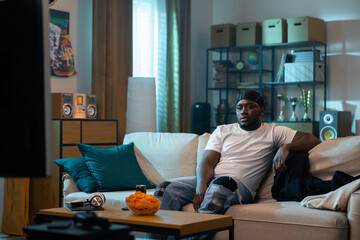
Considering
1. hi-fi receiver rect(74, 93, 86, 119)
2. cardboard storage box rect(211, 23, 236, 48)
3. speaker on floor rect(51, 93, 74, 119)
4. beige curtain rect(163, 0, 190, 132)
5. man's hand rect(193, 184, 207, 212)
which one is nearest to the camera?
man's hand rect(193, 184, 207, 212)

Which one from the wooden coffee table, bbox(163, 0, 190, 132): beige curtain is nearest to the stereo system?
bbox(163, 0, 190, 132): beige curtain

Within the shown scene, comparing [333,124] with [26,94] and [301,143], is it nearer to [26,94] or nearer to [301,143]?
[301,143]

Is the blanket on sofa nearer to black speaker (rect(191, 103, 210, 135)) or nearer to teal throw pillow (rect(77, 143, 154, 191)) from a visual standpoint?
teal throw pillow (rect(77, 143, 154, 191))

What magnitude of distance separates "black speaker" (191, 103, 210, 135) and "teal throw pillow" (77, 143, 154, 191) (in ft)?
9.05

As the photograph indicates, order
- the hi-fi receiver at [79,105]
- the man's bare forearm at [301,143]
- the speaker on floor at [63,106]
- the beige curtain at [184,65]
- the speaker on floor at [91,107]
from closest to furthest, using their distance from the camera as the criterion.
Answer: the man's bare forearm at [301,143] < the speaker on floor at [63,106] < the hi-fi receiver at [79,105] < the speaker on floor at [91,107] < the beige curtain at [184,65]

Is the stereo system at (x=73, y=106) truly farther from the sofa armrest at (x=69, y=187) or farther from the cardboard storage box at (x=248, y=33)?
the cardboard storage box at (x=248, y=33)

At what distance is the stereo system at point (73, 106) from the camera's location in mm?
4586

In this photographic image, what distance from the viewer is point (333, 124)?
5.73 m

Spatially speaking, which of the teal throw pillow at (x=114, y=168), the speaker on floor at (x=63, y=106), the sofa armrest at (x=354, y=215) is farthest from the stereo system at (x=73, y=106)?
the sofa armrest at (x=354, y=215)

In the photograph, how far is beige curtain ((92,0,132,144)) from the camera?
5176 mm

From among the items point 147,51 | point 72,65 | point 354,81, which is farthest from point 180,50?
point 354,81

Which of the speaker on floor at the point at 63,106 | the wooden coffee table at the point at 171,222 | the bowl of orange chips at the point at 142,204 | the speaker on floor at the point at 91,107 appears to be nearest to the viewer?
the wooden coffee table at the point at 171,222

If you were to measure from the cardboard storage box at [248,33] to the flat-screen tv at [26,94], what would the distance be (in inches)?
220

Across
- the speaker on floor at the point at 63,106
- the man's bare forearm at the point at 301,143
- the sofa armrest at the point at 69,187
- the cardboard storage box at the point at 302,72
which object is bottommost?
the sofa armrest at the point at 69,187
